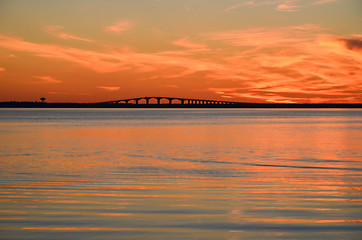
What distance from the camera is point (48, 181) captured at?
1725cm

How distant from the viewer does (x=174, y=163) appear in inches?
942

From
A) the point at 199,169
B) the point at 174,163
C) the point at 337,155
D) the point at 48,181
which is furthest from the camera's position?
the point at 337,155

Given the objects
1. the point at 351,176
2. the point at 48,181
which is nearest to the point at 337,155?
the point at 351,176

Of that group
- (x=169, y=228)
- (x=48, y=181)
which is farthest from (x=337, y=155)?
(x=169, y=228)

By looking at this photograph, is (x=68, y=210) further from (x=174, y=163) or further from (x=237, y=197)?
(x=174, y=163)

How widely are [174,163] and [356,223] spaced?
14015 millimetres

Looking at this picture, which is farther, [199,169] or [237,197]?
[199,169]

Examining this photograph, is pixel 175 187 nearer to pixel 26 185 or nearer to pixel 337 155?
pixel 26 185

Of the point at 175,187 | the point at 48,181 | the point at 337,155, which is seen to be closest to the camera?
the point at 175,187

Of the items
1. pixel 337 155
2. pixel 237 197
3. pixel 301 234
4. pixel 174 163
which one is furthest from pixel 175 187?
pixel 337 155

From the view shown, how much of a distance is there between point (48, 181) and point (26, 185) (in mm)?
1123

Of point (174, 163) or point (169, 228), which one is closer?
point (169, 228)

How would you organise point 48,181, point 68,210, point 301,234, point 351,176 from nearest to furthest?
point 301,234 → point 68,210 → point 48,181 → point 351,176

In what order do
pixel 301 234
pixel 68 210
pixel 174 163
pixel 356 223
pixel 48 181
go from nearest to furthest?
1. pixel 301 234
2. pixel 356 223
3. pixel 68 210
4. pixel 48 181
5. pixel 174 163
